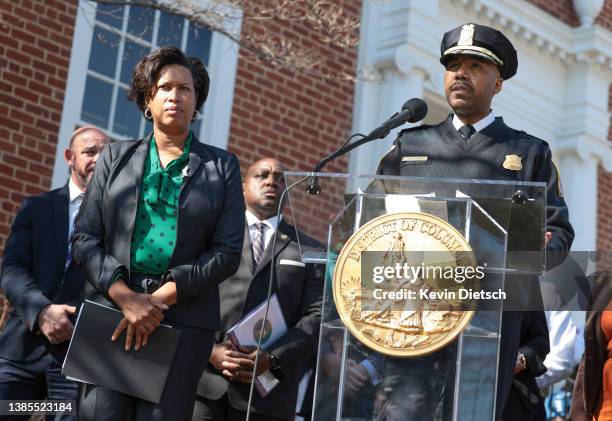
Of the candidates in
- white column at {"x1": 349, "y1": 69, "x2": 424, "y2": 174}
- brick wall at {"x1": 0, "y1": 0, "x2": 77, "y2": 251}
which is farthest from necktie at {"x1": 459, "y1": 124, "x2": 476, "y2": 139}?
white column at {"x1": 349, "y1": 69, "x2": 424, "y2": 174}

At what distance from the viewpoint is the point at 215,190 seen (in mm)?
4734

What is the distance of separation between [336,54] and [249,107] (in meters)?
1.11

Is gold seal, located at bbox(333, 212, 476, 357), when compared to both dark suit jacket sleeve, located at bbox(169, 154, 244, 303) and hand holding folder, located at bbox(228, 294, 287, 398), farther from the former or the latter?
hand holding folder, located at bbox(228, 294, 287, 398)

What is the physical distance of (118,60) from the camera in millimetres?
9430

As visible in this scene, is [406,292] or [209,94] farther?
[209,94]

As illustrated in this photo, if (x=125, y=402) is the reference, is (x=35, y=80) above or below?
above

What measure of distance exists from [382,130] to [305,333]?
160 cm

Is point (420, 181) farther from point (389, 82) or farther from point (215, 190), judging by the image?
point (389, 82)

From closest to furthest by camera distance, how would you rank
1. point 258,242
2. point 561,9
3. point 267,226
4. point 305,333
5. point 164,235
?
point 164,235, point 305,333, point 258,242, point 267,226, point 561,9

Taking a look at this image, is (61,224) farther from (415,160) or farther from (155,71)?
(415,160)

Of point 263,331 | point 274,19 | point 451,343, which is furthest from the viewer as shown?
point 274,19

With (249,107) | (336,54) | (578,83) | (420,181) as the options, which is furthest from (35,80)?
(578,83)

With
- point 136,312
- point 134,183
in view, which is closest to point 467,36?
point 134,183

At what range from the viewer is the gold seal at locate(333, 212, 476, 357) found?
3.92 m
